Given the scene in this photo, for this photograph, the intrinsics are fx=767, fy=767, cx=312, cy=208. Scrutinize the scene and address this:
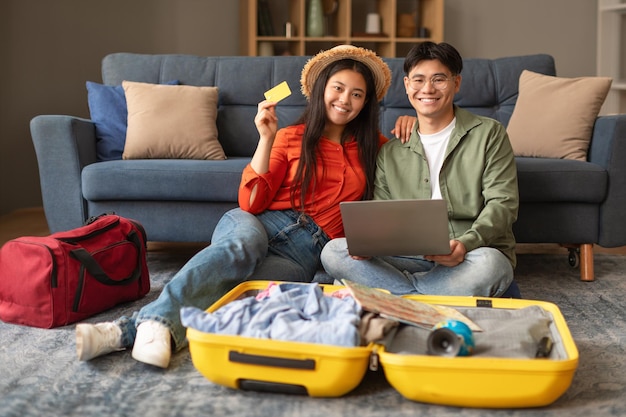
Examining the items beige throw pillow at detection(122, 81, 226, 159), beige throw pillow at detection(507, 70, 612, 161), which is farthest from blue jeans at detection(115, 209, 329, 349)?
beige throw pillow at detection(507, 70, 612, 161)

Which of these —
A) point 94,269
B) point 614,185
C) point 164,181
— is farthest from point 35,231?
point 614,185

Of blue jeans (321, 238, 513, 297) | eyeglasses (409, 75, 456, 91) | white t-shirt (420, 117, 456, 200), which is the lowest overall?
blue jeans (321, 238, 513, 297)

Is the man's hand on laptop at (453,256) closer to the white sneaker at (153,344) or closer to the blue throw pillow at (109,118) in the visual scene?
the white sneaker at (153,344)

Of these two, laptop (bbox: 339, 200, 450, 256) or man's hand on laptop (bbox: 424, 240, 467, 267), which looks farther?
man's hand on laptop (bbox: 424, 240, 467, 267)

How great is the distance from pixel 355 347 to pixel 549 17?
13.5 feet

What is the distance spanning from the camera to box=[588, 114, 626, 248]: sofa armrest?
108 inches

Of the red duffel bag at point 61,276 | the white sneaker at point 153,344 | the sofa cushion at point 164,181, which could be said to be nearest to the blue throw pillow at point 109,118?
the sofa cushion at point 164,181

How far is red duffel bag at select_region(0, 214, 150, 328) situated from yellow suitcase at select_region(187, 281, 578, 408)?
2.28 ft

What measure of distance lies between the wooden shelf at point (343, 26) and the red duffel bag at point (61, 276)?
2.55m

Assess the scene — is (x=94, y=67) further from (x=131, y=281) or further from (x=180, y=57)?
(x=131, y=281)

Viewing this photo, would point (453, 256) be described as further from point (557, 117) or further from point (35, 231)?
point (35, 231)

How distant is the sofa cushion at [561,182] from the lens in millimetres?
2754

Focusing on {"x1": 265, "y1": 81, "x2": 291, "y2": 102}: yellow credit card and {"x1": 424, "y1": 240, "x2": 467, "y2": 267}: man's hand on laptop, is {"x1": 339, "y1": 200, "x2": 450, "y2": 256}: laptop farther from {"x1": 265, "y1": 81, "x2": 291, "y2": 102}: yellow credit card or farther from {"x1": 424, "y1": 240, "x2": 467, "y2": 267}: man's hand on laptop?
{"x1": 265, "y1": 81, "x2": 291, "y2": 102}: yellow credit card

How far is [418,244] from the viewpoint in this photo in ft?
6.37
